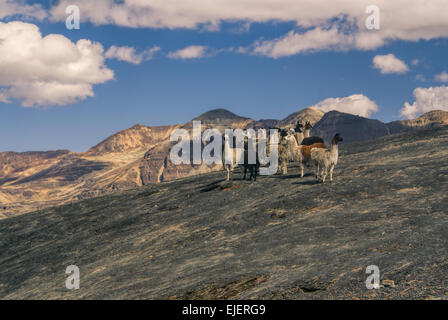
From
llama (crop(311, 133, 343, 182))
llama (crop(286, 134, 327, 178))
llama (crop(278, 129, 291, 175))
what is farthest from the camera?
llama (crop(278, 129, 291, 175))

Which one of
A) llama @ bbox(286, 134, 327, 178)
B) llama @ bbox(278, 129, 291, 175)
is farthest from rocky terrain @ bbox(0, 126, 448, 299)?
llama @ bbox(286, 134, 327, 178)

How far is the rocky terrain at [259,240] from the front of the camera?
41.4 ft

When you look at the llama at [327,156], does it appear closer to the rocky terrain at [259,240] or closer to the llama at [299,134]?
the rocky terrain at [259,240]

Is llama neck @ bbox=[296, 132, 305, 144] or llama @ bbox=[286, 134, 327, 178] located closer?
llama @ bbox=[286, 134, 327, 178]

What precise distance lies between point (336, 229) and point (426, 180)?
7705 millimetres

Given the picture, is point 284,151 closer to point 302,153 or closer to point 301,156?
point 301,156

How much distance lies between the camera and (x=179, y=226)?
893 inches

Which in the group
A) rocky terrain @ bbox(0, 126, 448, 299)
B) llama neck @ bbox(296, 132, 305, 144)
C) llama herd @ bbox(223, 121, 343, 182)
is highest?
llama neck @ bbox(296, 132, 305, 144)

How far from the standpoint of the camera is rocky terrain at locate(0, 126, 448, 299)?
41.4ft

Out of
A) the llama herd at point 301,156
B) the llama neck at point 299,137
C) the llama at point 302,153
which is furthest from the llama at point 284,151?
the llama neck at point 299,137

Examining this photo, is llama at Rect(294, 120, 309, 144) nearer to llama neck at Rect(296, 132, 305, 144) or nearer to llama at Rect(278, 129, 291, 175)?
llama neck at Rect(296, 132, 305, 144)

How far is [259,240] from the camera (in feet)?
57.9
